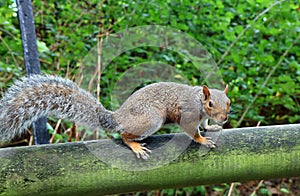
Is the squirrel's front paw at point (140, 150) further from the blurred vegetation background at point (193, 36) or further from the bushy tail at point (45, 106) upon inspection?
the blurred vegetation background at point (193, 36)

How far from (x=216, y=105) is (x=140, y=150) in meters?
0.22

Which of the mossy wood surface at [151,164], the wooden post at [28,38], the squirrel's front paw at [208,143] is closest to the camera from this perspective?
the mossy wood surface at [151,164]

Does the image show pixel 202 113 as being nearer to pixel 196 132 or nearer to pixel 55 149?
pixel 196 132

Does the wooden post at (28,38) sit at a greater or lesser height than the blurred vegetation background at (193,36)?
greater

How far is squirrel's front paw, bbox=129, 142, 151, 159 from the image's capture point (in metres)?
0.95

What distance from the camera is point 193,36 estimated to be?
221 centimetres

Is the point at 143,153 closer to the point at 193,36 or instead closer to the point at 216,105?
the point at 216,105

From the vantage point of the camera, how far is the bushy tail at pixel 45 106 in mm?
936

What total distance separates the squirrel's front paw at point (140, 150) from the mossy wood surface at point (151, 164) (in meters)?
0.01

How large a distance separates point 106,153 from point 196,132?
263 millimetres

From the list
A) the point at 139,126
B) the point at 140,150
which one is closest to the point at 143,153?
the point at 140,150

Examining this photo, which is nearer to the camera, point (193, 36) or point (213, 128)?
point (213, 128)

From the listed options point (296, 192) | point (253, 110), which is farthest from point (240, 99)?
point (296, 192)

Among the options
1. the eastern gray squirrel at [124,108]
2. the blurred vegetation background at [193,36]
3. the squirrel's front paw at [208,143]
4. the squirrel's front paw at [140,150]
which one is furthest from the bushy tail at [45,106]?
the blurred vegetation background at [193,36]
